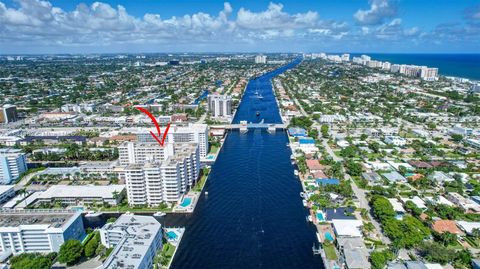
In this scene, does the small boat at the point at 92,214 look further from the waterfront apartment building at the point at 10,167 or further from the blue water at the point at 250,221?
the waterfront apartment building at the point at 10,167

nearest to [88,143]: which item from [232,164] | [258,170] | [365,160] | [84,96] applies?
[232,164]

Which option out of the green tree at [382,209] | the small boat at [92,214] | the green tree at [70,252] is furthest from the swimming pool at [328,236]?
the small boat at [92,214]

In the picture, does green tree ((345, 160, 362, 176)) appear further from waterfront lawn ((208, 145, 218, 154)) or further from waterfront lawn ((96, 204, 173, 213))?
waterfront lawn ((96, 204, 173, 213))

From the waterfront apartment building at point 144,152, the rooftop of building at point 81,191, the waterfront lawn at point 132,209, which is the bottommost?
the waterfront lawn at point 132,209

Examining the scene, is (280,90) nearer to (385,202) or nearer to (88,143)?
(88,143)

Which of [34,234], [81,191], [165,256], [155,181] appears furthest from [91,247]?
[81,191]

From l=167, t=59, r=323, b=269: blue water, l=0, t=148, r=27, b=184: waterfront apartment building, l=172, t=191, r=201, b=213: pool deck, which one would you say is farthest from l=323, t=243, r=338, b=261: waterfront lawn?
l=0, t=148, r=27, b=184: waterfront apartment building
